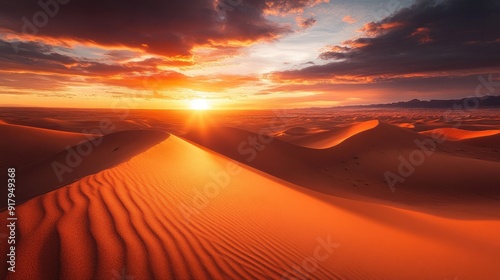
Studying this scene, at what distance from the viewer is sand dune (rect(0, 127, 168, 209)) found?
7930 mm

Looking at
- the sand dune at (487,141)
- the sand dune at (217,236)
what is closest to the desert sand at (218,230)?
the sand dune at (217,236)

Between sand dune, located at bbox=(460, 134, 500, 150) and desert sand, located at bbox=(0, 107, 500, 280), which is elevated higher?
sand dune, located at bbox=(460, 134, 500, 150)

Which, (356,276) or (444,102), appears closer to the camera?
(356,276)

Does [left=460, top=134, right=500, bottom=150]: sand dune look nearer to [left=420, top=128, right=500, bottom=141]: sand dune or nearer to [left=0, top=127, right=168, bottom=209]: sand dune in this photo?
[left=420, top=128, right=500, bottom=141]: sand dune

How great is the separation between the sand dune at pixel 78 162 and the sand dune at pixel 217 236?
2.93m

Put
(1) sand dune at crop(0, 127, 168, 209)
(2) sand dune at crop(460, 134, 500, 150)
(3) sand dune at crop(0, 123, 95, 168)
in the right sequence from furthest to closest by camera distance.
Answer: (2) sand dune at crop(460, 134, 500, 150) → (3) sand dune at crop(0, 123, 95, 168) → (1) sand dune at crop(0, 127, 168, 209)

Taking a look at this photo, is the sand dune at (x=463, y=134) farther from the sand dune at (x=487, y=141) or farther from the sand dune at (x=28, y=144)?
the sand dune at (x=28, y=144)

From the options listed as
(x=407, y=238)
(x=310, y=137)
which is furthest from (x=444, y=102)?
(x=407, y=238)

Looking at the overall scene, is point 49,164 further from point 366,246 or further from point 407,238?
point 407,238

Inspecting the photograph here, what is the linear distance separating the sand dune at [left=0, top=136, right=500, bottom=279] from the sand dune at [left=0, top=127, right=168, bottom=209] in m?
2.93

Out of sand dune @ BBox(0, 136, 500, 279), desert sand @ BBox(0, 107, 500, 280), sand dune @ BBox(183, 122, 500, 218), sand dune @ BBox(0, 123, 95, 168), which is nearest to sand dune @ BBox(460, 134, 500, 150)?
sand dune @ BBox(183, 122, 500, 218)

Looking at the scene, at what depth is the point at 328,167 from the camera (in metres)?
16.2

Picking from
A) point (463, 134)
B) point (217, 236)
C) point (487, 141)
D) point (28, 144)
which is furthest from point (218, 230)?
point (463, 134)

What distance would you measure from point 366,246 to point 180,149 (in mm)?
8017
